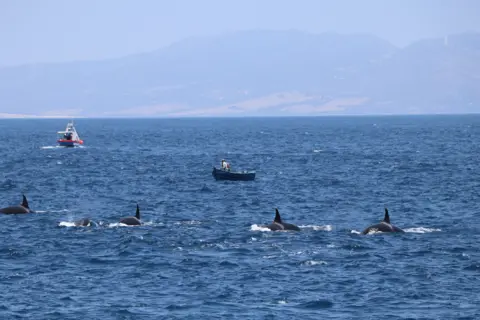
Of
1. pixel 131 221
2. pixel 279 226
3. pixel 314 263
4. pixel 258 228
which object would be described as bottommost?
pixel 314 263

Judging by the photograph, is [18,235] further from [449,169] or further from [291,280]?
[449,169]

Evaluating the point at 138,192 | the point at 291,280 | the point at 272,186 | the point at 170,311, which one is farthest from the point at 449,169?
the point at 170,311

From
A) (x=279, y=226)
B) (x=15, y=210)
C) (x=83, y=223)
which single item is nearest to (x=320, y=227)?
(x=279, y=226)

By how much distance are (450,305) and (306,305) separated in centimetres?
591

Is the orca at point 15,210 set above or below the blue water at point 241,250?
above

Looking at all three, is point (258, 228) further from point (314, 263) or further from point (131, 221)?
point (314, 263)

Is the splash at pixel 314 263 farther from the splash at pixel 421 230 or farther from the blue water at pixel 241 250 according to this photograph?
the splash at pixel 421 230

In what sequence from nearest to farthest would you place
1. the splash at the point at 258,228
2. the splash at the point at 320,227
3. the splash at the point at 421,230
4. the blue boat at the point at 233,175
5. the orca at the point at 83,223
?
the splash at the point at 258,228, the splash at the point at 421,230, the splash at the point at 320,227, the orca at the point at 83,223, the blue boat at the point at 233,175

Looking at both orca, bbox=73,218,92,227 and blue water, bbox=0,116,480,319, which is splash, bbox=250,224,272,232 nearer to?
blue water, bbox=0,116,480,319

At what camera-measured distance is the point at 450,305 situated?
137ft

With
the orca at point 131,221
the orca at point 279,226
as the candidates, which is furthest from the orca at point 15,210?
the orca at point 279,226

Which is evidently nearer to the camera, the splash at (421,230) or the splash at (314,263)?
the splash at (314,263)

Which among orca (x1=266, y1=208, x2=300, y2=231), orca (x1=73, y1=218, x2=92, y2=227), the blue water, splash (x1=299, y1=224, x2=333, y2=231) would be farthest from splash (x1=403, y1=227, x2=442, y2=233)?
orca (x1=73, y1=218, x2=92, y2=227)

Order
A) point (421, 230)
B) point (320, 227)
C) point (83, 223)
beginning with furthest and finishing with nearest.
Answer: point (83, 223), point (320, 227), point (421, 230)
